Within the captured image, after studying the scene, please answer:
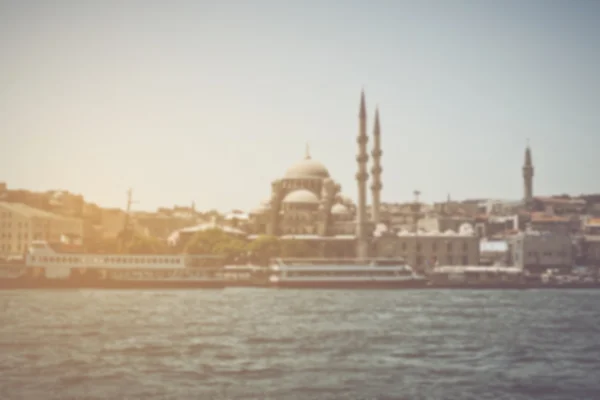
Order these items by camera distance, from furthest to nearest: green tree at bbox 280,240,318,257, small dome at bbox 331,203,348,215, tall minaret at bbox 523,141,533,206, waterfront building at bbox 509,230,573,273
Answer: tall minaret at bbox 523,141,533,206 → small dome at bbox 331,203,348,215 → waterfront building at bbox 509,230,573,273 → green tree at bbox 280,240,318,257

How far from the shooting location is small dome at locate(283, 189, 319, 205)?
109812 mm

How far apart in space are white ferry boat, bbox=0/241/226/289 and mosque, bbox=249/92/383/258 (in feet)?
88.5

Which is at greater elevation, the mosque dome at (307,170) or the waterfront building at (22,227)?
the mosque dome at (307,170)

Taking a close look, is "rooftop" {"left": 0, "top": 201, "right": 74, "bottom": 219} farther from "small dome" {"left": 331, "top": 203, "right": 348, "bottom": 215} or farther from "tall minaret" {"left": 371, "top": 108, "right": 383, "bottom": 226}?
"small dome" {"left": 331, "top": 203, "right": 348, "bottom": 215}

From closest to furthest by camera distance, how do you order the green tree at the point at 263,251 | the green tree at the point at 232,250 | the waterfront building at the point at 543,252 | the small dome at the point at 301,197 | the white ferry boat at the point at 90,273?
the white ferry boat at the point at 90,273, the green tree at the point at 232,250, the green tree at the point at 263,251, the waterfront building at the point at 543,252, the small dome at the point at 301,197

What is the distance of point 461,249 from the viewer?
98562mm

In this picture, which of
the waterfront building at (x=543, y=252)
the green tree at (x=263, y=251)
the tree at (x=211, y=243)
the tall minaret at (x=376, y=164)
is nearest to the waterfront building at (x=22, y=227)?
the tree at (x=211, y=243)

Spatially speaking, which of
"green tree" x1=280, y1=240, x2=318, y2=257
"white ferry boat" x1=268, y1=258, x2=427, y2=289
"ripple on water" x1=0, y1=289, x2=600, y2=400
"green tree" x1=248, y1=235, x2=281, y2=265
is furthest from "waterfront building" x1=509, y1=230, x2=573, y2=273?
"ripple on water" x1=0, y1=289, x2=600, y2=400

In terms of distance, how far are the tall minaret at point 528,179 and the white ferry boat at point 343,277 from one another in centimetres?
4868

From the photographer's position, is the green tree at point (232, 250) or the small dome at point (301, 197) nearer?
the green tree at point (232, 250)

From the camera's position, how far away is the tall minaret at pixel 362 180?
92.1 m

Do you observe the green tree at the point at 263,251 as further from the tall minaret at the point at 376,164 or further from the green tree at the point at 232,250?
the tall minaret at the point at 376,164

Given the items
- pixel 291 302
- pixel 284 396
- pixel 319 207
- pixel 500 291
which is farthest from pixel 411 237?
pixel 284 396

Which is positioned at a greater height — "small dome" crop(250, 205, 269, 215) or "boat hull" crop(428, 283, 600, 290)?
"small dome" crop(250, 205, 269, 215)
